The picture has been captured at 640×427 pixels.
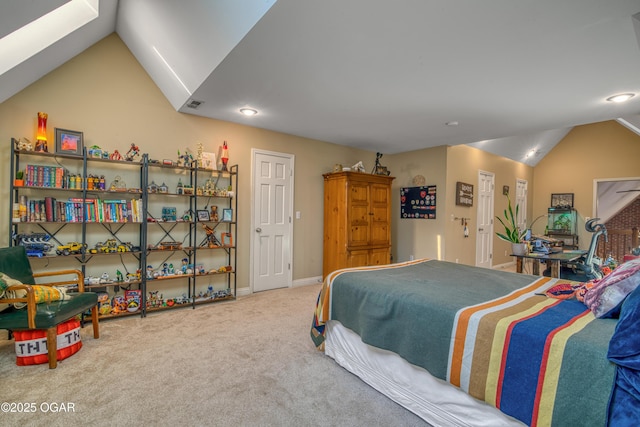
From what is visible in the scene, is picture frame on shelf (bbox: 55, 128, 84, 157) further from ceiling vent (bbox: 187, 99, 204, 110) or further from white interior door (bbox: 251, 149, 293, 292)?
white interior door (bbox: 251, 149, 293, 292)

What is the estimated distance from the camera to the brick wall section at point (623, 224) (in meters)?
7.48

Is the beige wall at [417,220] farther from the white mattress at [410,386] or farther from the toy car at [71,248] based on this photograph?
the toy car at [71,248]

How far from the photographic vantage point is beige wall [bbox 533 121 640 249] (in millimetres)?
6492

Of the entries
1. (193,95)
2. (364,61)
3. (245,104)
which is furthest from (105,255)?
(364,61)

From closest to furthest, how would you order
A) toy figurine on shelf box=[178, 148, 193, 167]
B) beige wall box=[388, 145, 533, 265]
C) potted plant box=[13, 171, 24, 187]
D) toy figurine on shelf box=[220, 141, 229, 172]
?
potted plant box=[13, 171, 24, 187]
toy figurine on shelf box=[178, 148, 193, 167]
toy figurine on shelf box=[220, 141, 229, 172]
beige wall box=[388, 145, 533, 265]

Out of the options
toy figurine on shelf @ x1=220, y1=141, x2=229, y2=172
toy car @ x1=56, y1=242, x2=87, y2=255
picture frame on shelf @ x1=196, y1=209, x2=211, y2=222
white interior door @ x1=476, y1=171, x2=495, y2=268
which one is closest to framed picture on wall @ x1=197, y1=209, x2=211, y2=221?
picture frame on shelf @ x1=196, y1=209, x2=211, y2=222

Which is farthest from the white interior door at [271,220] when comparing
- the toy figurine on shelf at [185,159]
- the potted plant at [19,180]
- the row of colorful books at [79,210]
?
the potted plant at [19,180]

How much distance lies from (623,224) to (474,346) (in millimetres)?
10510

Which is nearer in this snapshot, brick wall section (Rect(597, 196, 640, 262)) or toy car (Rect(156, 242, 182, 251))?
toy car (Rect(156, 242, 182, 251))

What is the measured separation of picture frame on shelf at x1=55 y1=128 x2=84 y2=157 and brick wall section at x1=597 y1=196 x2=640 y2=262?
32.6 feet

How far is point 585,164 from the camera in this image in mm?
7059

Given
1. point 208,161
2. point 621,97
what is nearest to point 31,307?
point 208,161

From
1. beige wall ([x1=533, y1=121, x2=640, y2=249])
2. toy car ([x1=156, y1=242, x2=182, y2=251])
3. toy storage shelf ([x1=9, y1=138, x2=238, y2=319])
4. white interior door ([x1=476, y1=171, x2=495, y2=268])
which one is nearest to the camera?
toy storage shelf ([x1=9, y1=138, x2=238, y2=319])

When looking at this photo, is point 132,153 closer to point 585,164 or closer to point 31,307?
point 31,307
